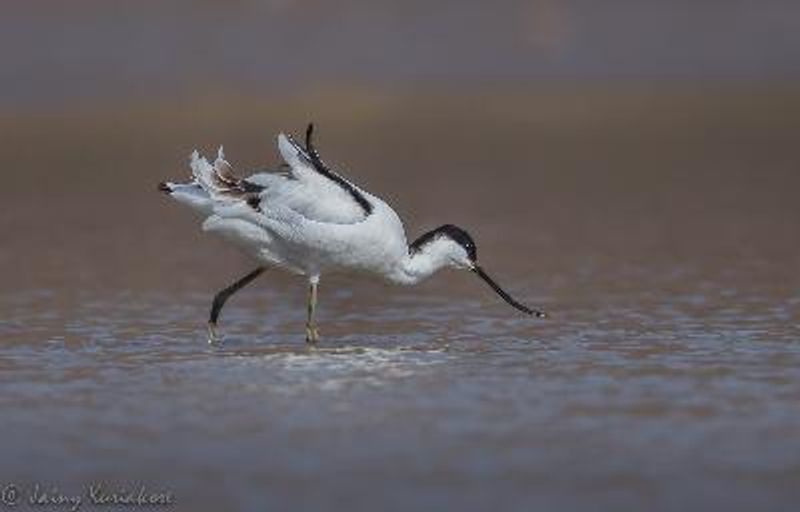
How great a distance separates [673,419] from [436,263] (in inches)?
144

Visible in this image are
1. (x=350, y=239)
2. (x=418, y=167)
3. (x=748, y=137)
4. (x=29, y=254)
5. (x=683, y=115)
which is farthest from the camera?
(x=683, y=115)

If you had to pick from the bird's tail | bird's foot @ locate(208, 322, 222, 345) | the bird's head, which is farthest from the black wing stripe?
bird's foot @ locate(208, 322, 222, 345)

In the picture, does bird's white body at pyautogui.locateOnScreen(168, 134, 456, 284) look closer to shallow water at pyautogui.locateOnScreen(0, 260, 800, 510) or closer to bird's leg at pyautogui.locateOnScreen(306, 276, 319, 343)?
bird's leg at pyautogui.locateOnScreen(306, 276, 319, 343)

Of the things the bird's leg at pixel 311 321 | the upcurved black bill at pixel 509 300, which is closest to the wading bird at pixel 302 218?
the bird's leg at pixel 311 321

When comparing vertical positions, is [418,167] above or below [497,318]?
above

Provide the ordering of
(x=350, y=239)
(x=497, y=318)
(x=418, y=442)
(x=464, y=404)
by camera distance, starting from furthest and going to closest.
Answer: (x=497, y=318), (x=350, y=239), (x=464, y=404), (x=418, y=442)

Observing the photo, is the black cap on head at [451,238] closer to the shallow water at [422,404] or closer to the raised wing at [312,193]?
the shallow water at [422,404]

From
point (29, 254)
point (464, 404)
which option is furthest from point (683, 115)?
point (464, 404)

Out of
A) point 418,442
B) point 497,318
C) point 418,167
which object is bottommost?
point 418,442

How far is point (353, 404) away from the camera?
36.0 feet

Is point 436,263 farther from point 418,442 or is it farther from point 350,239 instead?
point 418,442

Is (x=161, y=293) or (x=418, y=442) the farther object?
(x=161, y=293)

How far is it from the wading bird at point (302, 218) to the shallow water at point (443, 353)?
53 cm

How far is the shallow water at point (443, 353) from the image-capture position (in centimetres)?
935
